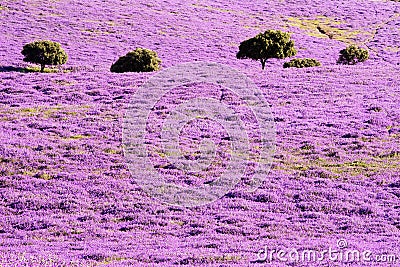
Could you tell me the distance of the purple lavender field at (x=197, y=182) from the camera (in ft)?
46.2

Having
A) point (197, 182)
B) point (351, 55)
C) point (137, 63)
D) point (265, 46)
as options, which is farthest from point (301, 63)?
point (197, 182)

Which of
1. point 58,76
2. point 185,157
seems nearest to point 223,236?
point 185,157

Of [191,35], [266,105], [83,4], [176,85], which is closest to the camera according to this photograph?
[266,105]

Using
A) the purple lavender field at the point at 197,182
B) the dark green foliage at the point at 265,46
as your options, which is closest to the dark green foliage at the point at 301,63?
the dark green foliage at the point at 265,46

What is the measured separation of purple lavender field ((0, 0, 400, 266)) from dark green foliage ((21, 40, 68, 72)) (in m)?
2.59

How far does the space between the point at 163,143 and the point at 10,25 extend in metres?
51.5

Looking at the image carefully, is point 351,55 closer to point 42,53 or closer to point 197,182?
point 42,53

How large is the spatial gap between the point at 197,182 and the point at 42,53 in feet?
104

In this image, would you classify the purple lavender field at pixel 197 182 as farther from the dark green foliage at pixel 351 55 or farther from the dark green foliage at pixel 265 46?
the dark green foliage at pixel 351 55

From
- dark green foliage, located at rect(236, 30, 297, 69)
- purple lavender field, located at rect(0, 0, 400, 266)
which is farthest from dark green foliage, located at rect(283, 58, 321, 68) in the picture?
purple lavender field, located at rect(0, 0, 400, 266)

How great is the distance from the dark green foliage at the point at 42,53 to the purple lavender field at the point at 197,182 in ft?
8.49

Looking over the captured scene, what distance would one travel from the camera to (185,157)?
2394cm

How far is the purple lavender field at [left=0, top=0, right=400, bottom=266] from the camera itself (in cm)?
1408

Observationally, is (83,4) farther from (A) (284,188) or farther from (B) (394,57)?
(A) (284,188)
